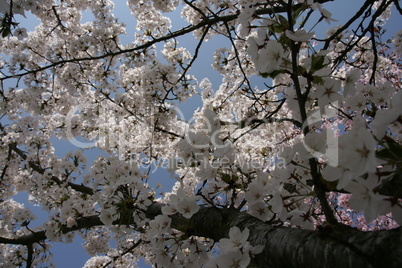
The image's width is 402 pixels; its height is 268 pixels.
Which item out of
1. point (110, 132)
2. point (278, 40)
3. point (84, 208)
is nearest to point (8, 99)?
point (110, 132)

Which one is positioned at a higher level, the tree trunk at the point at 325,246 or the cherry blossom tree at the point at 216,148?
the cherry blossom tree at the point at 216,148

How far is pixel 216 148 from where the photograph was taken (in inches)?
69.4

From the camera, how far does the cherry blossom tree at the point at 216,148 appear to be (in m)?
0.99

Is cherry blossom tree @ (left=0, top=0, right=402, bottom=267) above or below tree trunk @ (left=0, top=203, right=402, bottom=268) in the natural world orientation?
above

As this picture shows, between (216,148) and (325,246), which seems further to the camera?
(216,148)

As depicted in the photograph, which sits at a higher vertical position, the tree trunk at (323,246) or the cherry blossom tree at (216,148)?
the cherry blossom tree at (216,148)

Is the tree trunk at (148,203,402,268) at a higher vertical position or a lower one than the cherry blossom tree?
lower

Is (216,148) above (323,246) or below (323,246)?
above

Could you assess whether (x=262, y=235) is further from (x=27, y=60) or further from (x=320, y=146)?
(x=27, y=60)

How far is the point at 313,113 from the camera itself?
4.83 ft

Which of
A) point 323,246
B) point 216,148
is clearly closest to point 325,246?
point 323,246

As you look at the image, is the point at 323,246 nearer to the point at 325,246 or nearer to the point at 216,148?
the point at 325,246

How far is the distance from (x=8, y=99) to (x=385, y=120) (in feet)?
24.8

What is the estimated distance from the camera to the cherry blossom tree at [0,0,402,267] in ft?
3.25
